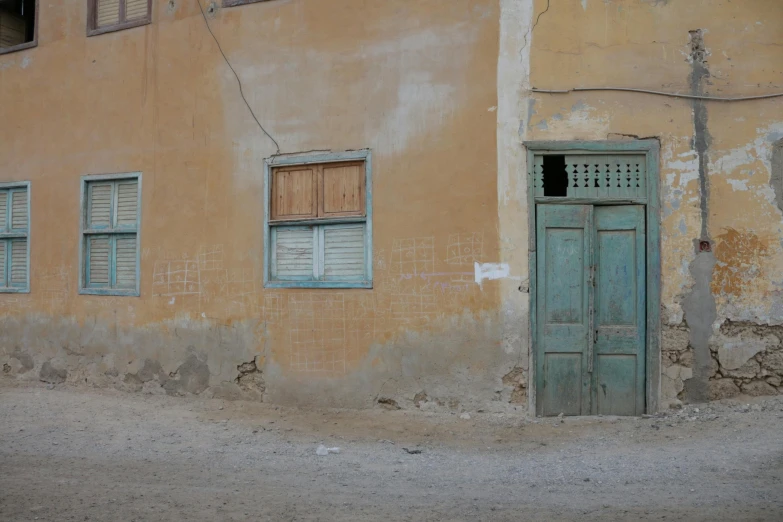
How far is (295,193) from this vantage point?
730 cm

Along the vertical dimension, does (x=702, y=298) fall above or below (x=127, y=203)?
below

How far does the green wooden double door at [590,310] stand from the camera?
251 inches

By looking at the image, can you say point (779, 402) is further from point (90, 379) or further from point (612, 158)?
point (90, 379)

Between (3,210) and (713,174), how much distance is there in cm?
823

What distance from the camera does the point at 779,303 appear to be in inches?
245

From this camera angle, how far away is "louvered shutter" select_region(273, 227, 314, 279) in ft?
23.8

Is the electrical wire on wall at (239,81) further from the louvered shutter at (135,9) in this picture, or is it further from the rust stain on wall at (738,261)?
the rust stain on wall at (738,261)

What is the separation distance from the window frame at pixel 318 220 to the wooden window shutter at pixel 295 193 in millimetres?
60

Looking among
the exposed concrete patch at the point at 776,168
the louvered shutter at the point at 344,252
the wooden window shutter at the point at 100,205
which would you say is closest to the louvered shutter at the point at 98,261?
the wooden window shutter at the point at 100,205

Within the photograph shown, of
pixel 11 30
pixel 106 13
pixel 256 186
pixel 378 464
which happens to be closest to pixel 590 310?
pixel 378 464

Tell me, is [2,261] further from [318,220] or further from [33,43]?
[318,220]

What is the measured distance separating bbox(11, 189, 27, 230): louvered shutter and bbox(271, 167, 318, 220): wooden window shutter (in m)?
3.64

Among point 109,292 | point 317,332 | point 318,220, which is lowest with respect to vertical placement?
point 317,332

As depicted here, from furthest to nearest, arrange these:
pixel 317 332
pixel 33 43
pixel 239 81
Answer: pixel 33 43 → pixel 239 81 → pixel 317 332
